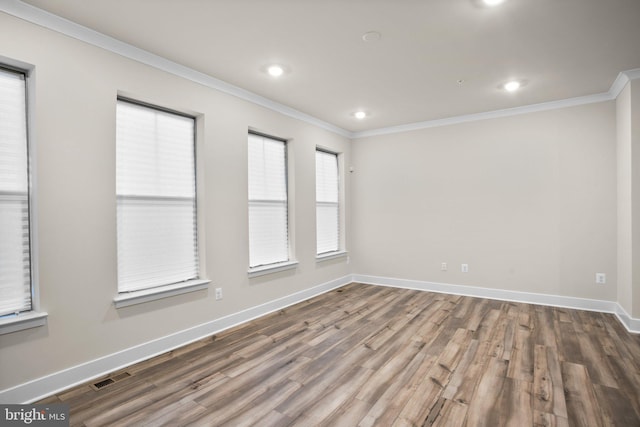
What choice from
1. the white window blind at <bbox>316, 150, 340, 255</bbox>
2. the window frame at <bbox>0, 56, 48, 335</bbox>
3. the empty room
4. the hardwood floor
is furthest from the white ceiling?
the hardwood floor

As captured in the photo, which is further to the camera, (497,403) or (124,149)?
(124,149)

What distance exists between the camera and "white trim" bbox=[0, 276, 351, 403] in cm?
218

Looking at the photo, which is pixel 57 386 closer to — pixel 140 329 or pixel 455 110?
pixel 140 329

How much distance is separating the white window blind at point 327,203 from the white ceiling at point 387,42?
156 centimetres

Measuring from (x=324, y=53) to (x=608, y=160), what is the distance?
3684mm

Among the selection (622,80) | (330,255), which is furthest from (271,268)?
(622,80)

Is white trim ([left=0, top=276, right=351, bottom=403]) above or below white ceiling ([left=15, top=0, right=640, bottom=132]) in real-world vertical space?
below

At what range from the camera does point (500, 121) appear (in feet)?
15.4

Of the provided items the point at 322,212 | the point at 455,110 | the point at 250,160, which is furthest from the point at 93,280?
the point at 455,110

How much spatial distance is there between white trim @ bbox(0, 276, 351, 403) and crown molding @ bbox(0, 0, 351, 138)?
2.40 metres

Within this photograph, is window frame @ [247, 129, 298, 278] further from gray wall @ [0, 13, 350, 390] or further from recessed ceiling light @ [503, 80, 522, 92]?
recessed ceiling light @ [503, 80, 522, 92]

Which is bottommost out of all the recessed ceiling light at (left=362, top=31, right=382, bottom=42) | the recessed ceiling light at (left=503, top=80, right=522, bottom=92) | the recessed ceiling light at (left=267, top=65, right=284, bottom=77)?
the recessed ceiling light at (left=503, top=80, right=522, bottom=92)

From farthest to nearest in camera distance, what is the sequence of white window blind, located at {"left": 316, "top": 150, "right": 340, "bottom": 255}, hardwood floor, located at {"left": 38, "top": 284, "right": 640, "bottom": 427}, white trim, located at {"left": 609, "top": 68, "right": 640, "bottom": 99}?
1. white window blind, located at {"left": 316, "top": 150, "right": 340, "bottom": 255}
2. white trim, located at {"left": 609, "top": 68, "right": 640, "bottom": 99}
3. hardwood floor, located at {"left": 38, "top": 284, "right": 640, "bottom": 427}

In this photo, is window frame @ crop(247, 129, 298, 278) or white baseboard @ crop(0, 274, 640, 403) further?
window frame @ crop(247, 129, 298, 278)
